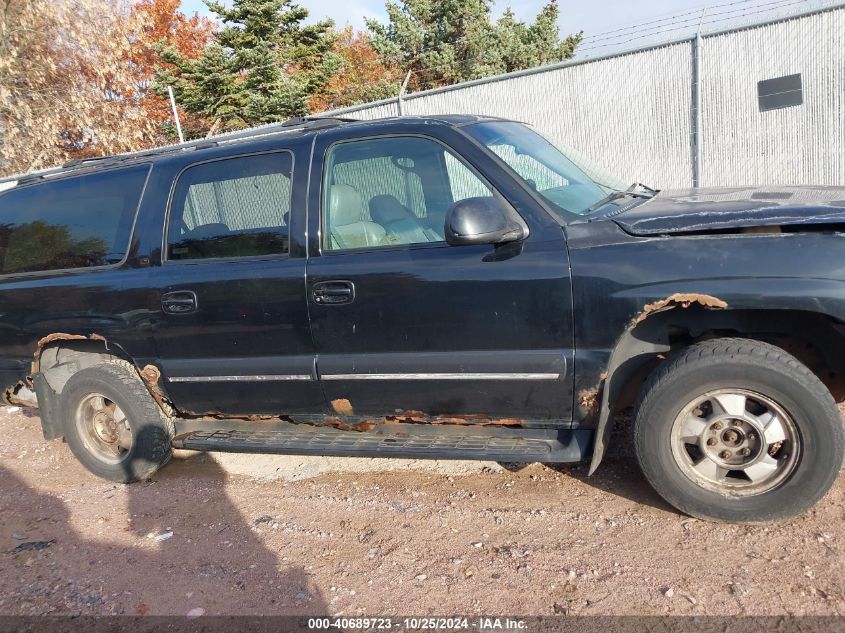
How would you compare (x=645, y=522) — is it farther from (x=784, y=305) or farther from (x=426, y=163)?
(x=426, y=163)

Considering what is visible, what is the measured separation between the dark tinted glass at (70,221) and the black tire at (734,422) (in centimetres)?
319

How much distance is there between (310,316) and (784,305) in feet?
7.32

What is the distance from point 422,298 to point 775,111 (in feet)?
23.4

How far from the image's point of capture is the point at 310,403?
3.59 meters

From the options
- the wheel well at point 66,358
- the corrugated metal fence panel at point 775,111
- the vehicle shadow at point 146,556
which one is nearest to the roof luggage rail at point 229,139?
the wheel well at point 66,358

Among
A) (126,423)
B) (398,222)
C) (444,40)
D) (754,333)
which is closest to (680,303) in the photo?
(754,333)

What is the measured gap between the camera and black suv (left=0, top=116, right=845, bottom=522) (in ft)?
9.03

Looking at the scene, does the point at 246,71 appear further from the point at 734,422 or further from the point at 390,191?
the point at 734,422

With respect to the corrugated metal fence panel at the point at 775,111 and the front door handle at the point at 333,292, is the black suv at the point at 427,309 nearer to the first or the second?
the front door handle at the point at 333,292

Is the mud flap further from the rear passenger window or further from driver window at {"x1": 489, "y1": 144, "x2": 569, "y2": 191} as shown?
driver window at {"x1": 489, "y1": 144, "x2": 569, "y2": 191}

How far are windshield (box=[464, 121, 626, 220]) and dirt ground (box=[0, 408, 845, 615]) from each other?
60.0 inches

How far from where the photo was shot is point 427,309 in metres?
3.15

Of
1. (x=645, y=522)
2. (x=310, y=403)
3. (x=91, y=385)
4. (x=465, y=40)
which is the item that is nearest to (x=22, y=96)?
(x=465, y=40)

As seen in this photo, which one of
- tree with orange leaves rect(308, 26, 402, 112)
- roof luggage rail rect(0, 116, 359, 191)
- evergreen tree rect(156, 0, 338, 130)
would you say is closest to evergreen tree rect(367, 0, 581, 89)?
tree with orange leaves rect(308, 26, 402, 112)
